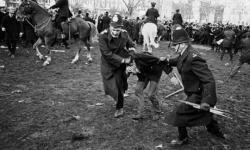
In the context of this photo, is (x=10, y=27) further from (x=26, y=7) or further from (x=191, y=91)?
(x=191, y=91)

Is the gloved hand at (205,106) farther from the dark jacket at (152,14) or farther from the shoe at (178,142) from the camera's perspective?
the dark jacket at (152,14)

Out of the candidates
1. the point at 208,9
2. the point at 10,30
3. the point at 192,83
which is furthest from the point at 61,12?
the point at 208,9

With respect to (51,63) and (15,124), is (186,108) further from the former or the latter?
(51,63)

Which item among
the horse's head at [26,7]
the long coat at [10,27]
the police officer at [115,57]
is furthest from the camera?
the long coat at [10,27]

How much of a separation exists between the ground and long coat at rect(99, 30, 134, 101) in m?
0.70

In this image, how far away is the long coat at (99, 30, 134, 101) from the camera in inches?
211

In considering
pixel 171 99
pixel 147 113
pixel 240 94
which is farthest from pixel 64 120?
pixel 240 94

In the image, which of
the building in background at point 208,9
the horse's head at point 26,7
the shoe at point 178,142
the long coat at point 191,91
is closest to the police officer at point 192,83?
the long coat at point 191,91

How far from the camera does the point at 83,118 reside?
5664 millimetres

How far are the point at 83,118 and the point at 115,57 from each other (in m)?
1.48

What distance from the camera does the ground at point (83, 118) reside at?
183 inches

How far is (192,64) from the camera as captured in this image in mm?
4145

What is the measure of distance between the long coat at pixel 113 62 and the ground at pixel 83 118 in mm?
704

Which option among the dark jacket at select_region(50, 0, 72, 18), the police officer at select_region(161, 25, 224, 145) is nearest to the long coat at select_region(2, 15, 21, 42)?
the dark jacket at select_region(50, 0, 72, 18)
